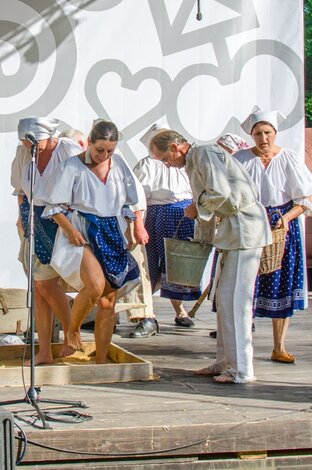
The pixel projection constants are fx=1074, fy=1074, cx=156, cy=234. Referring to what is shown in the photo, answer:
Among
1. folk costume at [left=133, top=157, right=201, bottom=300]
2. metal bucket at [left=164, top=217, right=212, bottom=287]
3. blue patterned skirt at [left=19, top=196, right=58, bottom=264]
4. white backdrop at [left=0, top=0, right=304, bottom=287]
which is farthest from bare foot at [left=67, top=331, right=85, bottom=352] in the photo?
white backdrop at [left=0, top=0, right=304, bottom=287]

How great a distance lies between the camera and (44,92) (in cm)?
976

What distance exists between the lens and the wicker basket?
6770 mm

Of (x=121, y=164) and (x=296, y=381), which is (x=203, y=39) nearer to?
(x=121, y=164)

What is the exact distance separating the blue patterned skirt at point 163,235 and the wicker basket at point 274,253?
1.75m

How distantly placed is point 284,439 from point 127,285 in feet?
5.93

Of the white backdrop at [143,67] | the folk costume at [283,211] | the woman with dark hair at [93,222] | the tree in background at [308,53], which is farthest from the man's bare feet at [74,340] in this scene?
the tree in background at [308,53]

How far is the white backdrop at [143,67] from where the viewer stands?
9.70 m

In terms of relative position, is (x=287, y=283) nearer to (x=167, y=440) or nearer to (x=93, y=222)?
(x=93, y=222)

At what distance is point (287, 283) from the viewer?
23.1ft

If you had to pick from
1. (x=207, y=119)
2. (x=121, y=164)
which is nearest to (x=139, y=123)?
(x=207, y=119)

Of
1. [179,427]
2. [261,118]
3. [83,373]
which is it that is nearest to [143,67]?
[261,118]

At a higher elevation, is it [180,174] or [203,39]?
[203,39]

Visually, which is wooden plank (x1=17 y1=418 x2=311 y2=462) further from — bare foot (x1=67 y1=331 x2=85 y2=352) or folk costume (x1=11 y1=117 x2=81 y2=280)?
folk costume (x1=11 y1=117 x2=81 y2=280)

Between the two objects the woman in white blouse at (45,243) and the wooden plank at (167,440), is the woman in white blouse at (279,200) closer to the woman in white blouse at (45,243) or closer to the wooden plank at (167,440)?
the woman in white blouse at (45,243)
